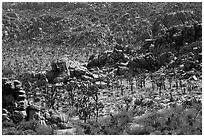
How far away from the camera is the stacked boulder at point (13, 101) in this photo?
569 inches

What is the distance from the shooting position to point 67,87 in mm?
22422

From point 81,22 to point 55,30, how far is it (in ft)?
15.9

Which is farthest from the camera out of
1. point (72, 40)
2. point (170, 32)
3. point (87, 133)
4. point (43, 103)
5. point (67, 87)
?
point (72, 40)

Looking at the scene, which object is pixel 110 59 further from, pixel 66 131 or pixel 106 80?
pixel 66 131

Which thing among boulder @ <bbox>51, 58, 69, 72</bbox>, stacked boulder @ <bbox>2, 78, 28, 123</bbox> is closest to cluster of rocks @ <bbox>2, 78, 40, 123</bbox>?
stacked boulder @ <bbox>2, 78, 28, 123</bbox>

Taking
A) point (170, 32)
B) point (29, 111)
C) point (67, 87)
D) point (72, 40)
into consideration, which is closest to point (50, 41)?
point (72, 40)

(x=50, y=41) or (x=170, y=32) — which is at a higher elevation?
(x=170, y=32)

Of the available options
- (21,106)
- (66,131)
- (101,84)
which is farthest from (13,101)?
(101,84)

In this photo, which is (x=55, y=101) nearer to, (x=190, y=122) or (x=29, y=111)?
(x=29, y=111)

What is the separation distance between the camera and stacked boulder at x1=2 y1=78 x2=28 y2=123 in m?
14.5

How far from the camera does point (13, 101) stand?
15.1 m

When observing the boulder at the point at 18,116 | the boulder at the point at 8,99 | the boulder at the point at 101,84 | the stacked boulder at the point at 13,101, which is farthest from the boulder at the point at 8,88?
the boulder at the point at 101,84

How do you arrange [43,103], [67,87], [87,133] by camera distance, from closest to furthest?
[87,133] → [43,103] → [67,87]

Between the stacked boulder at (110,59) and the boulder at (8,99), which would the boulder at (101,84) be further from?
the boulder at (8,99)
